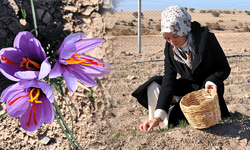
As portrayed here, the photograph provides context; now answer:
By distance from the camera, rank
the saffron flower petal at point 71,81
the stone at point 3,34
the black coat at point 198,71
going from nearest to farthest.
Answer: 1. the saffron flower petal at point 71,81
2. the stone at point 3,34
3. the black coat at point 198,71

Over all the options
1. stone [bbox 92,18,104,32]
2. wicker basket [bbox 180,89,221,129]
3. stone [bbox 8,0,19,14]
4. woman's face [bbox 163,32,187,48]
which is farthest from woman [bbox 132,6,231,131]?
stone [bbox 8,0,19,14]

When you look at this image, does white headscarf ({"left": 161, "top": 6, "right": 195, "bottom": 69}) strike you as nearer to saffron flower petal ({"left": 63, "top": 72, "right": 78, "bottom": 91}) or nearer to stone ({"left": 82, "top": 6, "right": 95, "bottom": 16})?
stone ({"left": 82, "top": 6, "right": 95, "bottom": 16})

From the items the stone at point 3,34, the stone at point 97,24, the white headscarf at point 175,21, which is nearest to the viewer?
the stone at point 3,34

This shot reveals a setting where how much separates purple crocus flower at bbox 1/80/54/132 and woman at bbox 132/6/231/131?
1.14 meters

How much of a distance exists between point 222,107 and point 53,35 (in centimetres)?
163

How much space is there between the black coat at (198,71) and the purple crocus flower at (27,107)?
4.35 feet

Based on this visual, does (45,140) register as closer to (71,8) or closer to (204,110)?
(71,8)

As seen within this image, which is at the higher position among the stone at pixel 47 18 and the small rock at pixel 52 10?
the small rock at pixel 52 10

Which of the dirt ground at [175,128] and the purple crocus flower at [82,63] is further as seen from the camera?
the dirt ground at [175,128]

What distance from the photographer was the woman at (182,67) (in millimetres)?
1486

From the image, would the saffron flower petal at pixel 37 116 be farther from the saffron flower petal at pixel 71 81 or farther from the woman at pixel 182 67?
the woman at pixel 182 67

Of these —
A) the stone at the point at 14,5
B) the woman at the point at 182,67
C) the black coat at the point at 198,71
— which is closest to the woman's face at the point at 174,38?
the woman at the point at 182,67

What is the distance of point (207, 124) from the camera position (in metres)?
1.58

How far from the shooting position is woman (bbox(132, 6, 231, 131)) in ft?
4.88
